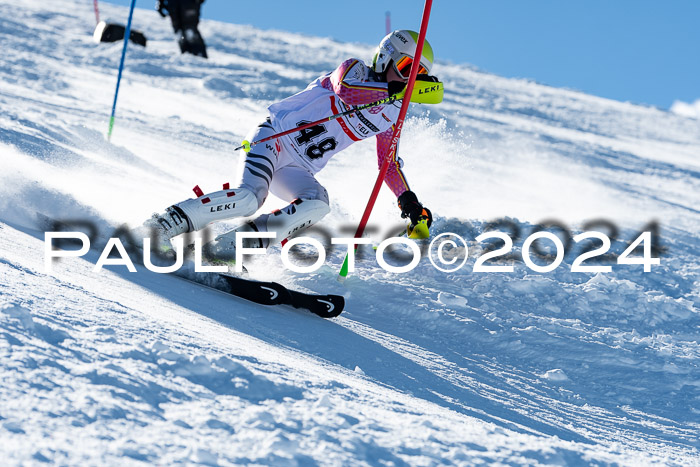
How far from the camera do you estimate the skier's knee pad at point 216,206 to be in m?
3.94

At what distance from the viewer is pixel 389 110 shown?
4441 mm

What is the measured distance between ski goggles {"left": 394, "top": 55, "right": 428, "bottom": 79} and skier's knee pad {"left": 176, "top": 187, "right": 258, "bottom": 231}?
3.75 ft

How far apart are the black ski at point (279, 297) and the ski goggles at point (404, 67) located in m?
1.42

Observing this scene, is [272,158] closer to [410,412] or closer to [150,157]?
[410,412]

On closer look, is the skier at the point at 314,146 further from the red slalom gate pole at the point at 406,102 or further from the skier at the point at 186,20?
the skier at the point at 186,20

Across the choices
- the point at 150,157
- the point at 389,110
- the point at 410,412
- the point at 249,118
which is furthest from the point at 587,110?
the point at 410,412

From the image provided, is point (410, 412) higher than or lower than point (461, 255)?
lower

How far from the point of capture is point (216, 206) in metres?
3.96

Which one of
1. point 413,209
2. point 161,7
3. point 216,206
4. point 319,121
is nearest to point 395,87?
point 319,121

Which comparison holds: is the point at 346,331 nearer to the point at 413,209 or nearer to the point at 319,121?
the point at 413,209

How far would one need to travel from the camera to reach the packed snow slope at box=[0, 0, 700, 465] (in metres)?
1.80

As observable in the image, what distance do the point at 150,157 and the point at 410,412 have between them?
6.52 metres

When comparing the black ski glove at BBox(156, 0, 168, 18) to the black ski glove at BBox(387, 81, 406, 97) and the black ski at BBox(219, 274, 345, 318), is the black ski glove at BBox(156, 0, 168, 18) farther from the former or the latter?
the black ski at BBox(219, 274, 345, 318)

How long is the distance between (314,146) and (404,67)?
704 millimetres
